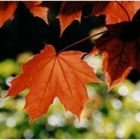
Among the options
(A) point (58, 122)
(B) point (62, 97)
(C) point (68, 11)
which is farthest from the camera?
(A) point (58, 122)

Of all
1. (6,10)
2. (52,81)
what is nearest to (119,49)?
(52,81)

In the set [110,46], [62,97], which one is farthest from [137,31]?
[62,97]

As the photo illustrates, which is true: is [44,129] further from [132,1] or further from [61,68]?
[132,1]

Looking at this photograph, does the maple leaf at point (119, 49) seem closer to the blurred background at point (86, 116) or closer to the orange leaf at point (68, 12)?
the orange leaf at point (68, 12)

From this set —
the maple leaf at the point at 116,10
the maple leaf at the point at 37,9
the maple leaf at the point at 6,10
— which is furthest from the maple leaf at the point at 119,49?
the maple leaf at the point at 6,10

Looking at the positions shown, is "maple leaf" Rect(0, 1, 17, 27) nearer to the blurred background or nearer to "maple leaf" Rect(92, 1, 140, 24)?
"maple leaf" Rect(92, 1, 140, 24)

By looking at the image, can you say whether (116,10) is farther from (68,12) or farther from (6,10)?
(6,10)
